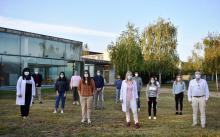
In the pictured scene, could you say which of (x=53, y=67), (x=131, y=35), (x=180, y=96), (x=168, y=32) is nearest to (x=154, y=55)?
(x=168, y=32)

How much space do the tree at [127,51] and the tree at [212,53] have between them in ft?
30.6

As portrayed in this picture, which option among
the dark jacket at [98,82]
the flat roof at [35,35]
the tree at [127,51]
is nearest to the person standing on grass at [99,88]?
the dark jacket at [98,82]

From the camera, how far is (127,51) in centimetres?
4919

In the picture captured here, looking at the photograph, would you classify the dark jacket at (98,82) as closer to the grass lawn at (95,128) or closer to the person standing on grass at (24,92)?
the grass lawn at (95,128)

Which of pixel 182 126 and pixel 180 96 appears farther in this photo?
pixel 180 96

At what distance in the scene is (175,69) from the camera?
203 ft

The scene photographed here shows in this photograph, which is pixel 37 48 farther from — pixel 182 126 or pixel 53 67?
pixel 182 126

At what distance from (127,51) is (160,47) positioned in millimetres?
11683

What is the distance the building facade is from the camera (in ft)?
109

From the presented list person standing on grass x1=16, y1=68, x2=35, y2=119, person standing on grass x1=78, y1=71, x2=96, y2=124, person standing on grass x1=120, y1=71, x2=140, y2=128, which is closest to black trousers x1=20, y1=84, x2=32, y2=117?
person standing on grass x1=16, y1=68, x2=35, y2=119

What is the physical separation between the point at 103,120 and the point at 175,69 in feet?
161

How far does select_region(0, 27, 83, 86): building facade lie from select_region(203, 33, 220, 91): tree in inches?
655

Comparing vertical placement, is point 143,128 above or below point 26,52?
below

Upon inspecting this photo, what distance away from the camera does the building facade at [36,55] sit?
33.1 m
